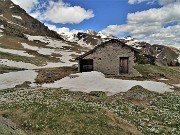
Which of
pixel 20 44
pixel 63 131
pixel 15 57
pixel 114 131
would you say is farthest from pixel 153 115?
pixel 20 44

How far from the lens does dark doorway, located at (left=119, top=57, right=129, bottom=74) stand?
66.5m

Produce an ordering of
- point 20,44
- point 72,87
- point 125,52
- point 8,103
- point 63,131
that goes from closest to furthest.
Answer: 1. point 63,131
2. point 8,103
3. point 72,87
4. point 125,52
5. point 20,44

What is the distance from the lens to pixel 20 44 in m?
113

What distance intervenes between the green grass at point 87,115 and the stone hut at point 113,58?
1152 inches

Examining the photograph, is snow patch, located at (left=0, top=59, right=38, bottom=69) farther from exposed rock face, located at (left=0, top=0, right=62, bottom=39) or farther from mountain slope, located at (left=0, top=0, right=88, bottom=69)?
exposed rock face, located at (left=0, top=0, right=62, bottom=39)

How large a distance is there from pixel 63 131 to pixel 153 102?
1779 cm

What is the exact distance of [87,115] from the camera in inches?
1085

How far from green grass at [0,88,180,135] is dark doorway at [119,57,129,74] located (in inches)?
1178

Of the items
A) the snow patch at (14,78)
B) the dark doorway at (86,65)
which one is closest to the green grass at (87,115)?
Answer: the snow patch at (14,78)

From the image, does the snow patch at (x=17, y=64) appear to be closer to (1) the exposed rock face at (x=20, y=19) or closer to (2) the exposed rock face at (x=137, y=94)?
(2) the exposed rock face at (x=137, y=94)

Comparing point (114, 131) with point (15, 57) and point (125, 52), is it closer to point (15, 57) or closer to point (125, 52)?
point (125, 52)

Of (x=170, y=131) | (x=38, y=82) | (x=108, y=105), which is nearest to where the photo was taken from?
(x=170, y=131)

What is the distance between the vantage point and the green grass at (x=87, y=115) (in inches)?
970

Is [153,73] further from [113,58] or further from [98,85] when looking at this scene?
[98,85]
